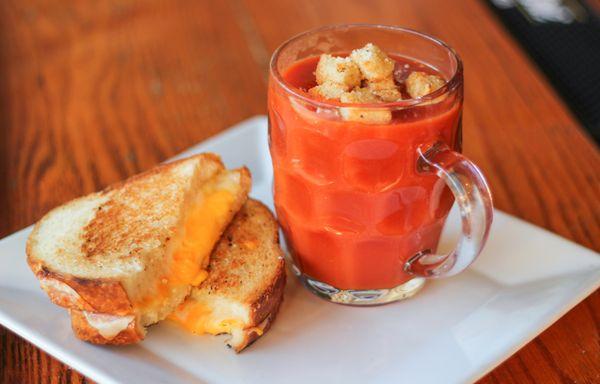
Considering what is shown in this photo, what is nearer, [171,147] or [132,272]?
[132,272]

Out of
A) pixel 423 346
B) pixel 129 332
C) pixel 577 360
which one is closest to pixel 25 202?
pixel 129 332

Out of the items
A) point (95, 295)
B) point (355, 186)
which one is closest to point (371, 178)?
point (355, 186)

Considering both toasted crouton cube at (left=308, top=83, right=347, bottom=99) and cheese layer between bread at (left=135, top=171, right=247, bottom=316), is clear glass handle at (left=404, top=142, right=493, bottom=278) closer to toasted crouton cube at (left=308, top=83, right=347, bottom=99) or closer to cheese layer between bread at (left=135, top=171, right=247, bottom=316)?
toasted crouton cube at (left=308, top=83, right=347, bottom=99)

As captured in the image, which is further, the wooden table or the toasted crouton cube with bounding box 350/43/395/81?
the wooden table

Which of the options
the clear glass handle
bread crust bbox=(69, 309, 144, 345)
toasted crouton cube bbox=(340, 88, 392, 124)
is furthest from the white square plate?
toasted crouton cube bbox=(340, 88, 392, 124)

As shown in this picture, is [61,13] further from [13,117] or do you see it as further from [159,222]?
[159,222]

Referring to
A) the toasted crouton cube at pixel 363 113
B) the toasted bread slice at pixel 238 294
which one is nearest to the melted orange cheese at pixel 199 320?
the toasted bread slice at pixel 238 294
